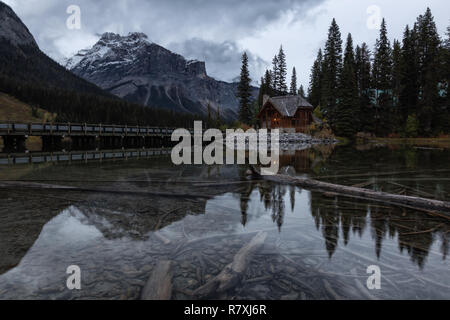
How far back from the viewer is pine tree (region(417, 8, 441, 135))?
A: 169ft

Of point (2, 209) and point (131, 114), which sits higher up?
point (131, 114)

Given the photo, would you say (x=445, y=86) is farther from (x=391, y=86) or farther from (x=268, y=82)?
(x=268, y=82)

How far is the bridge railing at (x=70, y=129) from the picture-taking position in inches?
1156

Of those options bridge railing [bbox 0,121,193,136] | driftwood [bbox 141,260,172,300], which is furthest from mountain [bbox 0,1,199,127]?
driftwood [bbox 141,260,172,300]

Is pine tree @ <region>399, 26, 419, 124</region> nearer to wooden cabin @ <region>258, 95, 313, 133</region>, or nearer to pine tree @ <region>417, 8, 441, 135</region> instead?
pine tree @ <region>417, 8, 441, 135</region>

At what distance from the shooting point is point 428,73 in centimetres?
5234

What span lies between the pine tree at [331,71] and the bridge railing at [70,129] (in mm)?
35296

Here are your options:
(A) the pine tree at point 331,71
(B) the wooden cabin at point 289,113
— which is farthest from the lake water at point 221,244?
(A) the pine tree at point 331,71

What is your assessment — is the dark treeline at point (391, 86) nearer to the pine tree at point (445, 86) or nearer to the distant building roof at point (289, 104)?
the pine tree at point (445, 86)
